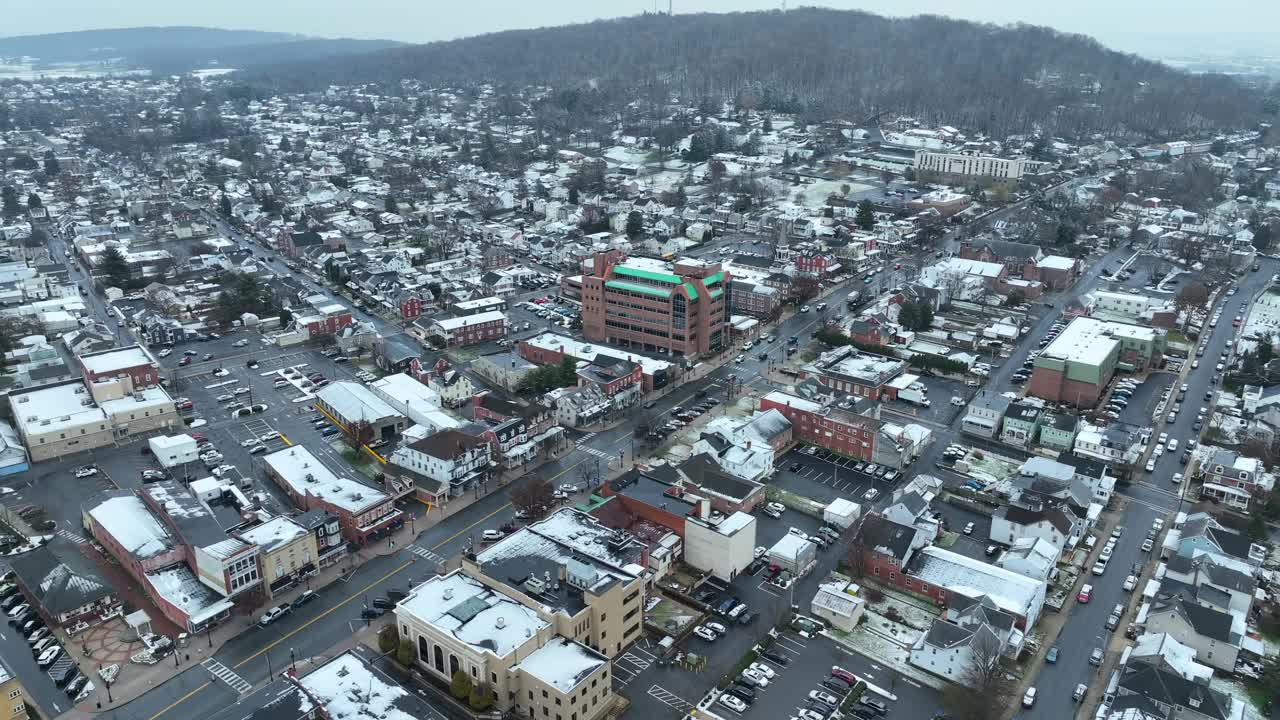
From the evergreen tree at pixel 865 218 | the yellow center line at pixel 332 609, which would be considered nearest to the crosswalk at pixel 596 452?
the yellow center line at pixel 332 609

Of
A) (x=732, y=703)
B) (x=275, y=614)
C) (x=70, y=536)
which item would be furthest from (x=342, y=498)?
(x=732, y=703)

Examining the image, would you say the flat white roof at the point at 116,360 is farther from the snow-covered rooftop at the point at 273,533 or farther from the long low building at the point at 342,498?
the snow-covered rooftop at the point at 273,533

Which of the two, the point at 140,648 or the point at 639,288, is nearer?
the point at 140,648

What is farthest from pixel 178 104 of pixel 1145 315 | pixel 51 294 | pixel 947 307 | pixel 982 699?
pixel 982 699

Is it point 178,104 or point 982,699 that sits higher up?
point 178,104

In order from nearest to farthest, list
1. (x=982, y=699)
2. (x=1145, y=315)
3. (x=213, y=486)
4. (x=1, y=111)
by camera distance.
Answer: (x=982, y=699) < (x=213, y=486) < (x=1145, y=315) < (x=1, y=111)

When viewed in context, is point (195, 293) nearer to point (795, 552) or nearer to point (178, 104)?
point (795, 552)

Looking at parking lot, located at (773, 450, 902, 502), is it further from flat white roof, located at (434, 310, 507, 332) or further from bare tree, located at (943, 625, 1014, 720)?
flat white roof, located at (434, 310, 507, 332)

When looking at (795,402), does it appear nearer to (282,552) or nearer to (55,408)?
(282,552)
